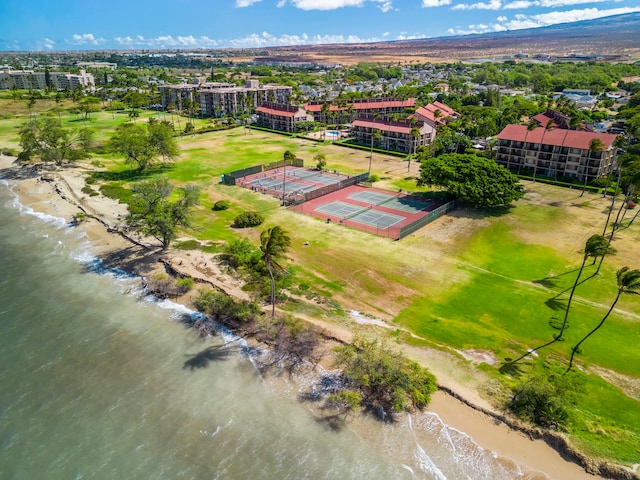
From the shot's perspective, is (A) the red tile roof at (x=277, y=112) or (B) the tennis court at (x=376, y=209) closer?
(B) the tennis court at (x=376, y=209)

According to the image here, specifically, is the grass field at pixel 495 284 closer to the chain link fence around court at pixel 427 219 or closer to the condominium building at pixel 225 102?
the chain link fence around court at pixel 427 219

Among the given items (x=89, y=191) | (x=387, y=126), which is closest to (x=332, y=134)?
(x=387, y=126)

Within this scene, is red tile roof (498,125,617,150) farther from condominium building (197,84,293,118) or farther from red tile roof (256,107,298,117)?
condominium building (197,84,293,118)

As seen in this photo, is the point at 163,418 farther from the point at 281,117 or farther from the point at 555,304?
the point at 281,117

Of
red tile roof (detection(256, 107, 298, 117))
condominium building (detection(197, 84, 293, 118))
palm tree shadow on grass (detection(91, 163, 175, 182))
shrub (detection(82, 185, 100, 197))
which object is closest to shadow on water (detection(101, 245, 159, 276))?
shrub (detection(82, 185, 100, 197))

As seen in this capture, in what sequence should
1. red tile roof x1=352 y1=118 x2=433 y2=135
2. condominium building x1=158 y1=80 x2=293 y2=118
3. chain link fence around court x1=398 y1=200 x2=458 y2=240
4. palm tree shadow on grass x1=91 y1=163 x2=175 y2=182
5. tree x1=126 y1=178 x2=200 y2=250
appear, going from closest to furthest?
1. tree x1=126 y1=178 x2=200 y2=250
2. chain link fence around court x1=398 y1=200 x2=458 y2=240
3. palm tree shadow on grass x1=91 y1=163 x2=175 y2=182
4. red tile roof x1=352 y1=118 x2=433 y2=135
5. condominium building x1=158 y1=80 x2=293 y2=118

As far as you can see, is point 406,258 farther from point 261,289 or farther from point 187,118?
point 187,118

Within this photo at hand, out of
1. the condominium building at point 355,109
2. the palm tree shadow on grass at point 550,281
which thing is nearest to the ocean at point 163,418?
the palm tree shadow on grass at point 550,281
